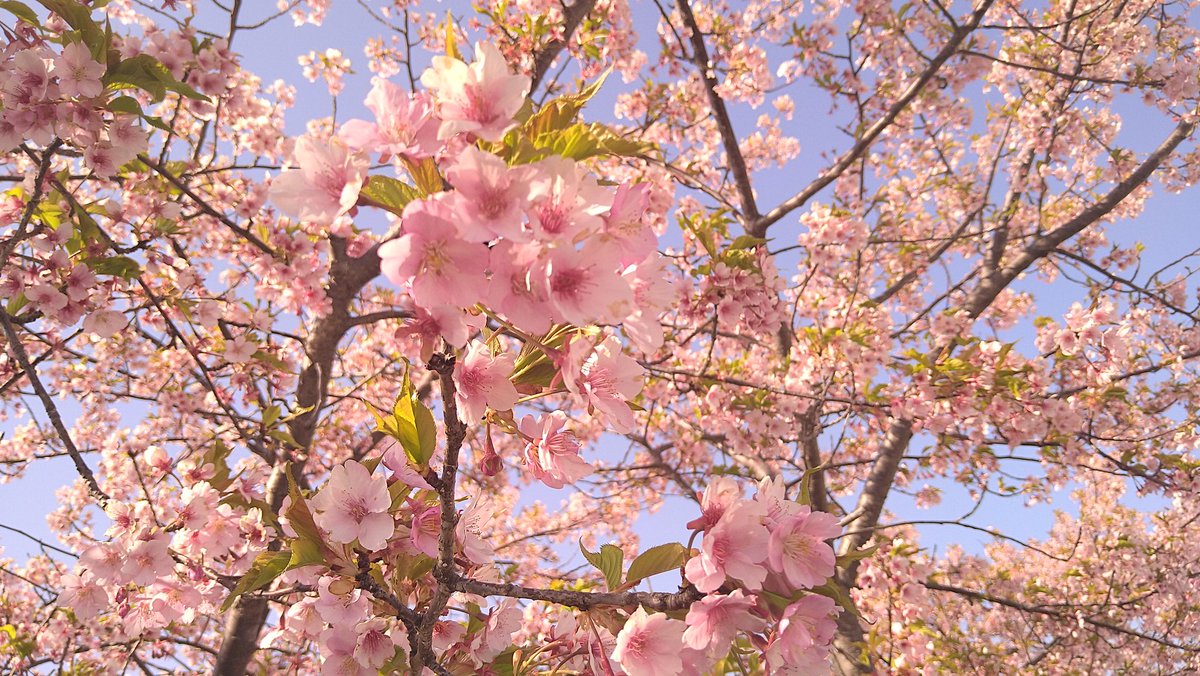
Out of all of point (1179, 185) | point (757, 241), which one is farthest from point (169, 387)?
point (1179, 185)

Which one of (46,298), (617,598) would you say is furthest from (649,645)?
(46,298)

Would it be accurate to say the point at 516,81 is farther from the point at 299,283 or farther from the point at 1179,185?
the point at 1179,185

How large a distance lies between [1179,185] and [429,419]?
9.62 meters

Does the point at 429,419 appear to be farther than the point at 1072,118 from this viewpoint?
No

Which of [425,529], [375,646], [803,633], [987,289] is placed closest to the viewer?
[803,633]

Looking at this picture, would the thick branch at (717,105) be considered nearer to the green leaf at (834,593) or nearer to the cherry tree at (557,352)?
the cherry tree at (557,352)

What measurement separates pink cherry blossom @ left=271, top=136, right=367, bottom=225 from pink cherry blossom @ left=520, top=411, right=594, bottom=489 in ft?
1.53

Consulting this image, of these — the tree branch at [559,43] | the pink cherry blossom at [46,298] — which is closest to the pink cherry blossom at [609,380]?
the pink cherry blossom at [46,298]

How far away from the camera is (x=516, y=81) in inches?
30.5

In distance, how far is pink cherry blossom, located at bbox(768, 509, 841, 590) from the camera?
3.09ft

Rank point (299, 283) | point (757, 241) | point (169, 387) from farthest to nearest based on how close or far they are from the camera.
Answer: point (169, 387), point (299, 283), point (757, 241)

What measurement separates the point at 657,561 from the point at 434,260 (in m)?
0.65

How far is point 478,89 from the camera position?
30.7 inches

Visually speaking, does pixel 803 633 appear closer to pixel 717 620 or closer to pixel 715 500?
pixel 717 620
